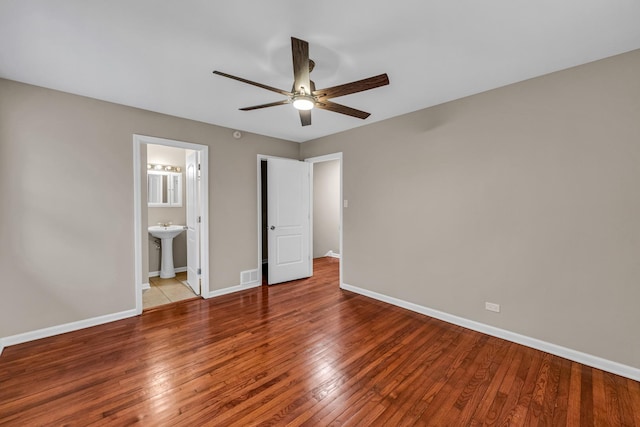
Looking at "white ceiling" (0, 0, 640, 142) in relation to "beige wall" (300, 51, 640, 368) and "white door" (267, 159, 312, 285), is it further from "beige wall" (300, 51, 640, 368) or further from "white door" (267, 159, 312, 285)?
"white door" (267, 159, 312, 285)

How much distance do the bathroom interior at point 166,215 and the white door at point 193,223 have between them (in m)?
0.36

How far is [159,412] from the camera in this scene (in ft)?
5.65

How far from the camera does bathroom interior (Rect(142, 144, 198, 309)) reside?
4.61m

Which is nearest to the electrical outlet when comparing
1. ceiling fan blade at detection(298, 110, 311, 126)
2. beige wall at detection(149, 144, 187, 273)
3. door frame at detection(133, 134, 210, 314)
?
ceiling fan blade at detection(298, 110, 311, 126)

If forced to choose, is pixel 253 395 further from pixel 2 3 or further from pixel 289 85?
pixel 2 3

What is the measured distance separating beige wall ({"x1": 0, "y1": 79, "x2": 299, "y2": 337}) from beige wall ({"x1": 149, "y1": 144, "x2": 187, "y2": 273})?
176cm

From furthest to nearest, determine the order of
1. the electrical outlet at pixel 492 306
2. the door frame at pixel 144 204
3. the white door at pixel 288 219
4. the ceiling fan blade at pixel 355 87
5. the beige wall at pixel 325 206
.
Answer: the beige wall at pixel 325 206, the white door at pixel 288 219, the door frame at pixel 144 204, the electrical outlet at pixel 492 306, the ceiling fan blade at pixel 355 87

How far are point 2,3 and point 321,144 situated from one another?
3.55 meters

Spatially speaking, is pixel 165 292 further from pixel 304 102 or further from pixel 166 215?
pixel 304 102

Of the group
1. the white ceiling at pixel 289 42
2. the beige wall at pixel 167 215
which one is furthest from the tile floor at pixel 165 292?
the white ceiling at pixel 289 42

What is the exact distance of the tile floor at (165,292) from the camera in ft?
12.1

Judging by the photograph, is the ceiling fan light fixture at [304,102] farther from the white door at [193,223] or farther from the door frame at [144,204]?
the white door at [193,223]

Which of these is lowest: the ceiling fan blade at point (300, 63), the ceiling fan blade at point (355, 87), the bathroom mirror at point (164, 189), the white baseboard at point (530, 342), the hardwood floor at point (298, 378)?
the hardwood floor at point (298, 378)

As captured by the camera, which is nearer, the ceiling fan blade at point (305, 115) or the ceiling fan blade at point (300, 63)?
the ceiling fan blade at point (300, 63)
